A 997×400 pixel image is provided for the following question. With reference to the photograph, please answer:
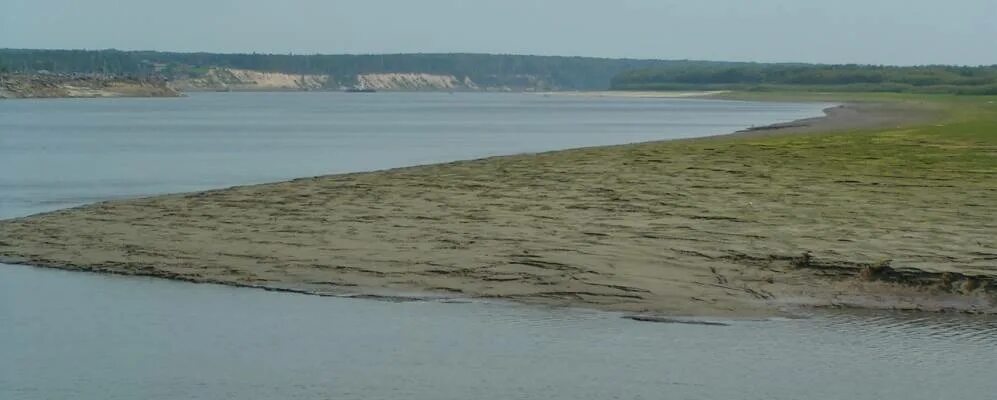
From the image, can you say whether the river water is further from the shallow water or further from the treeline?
the treeline

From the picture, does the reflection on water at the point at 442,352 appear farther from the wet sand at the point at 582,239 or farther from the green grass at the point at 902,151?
the green grass at the point at 902,151

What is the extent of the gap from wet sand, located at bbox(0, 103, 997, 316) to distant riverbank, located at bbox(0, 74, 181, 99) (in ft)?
434

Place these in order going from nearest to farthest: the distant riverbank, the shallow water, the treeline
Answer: the shallow water → the treeline → the distant riverbank

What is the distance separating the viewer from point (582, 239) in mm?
17312

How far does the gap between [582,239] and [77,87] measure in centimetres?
15963

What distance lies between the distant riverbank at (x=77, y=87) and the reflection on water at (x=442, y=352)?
13909 cm

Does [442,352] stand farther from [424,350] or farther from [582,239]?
[582,239]

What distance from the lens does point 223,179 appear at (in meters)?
29.3

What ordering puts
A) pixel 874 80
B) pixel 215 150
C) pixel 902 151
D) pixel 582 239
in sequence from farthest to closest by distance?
pixel 874 80 < pixel 215 150 < pixel 902 151 < pixel 582 239

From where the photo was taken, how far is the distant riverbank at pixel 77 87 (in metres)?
153

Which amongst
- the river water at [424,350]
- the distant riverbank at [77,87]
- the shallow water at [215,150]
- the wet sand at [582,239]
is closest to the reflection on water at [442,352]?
the river water at [424,350]

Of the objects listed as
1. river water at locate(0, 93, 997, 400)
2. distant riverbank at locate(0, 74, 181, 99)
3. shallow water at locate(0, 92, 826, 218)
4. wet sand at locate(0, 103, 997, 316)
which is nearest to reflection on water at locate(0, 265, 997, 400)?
river water at locate(0, 93, 997, 400)

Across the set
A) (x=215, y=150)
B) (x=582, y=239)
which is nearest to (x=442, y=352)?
(x=582, y=239)

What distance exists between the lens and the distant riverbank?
153125 mm
